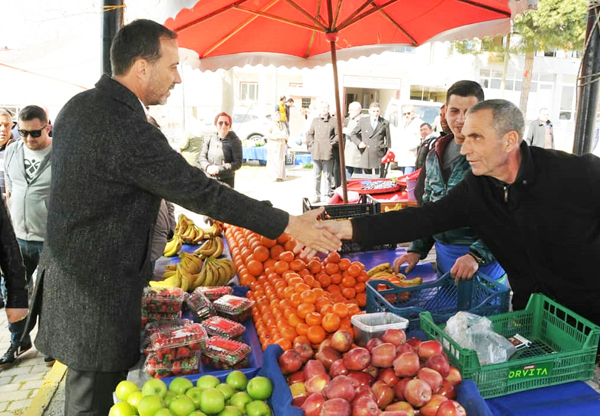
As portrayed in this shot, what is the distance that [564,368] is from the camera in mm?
1966

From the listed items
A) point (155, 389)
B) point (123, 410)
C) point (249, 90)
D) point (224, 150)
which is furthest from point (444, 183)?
point (249, 90)

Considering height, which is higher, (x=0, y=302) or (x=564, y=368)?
(x=564, y=368)

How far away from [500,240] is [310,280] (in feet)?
3.66

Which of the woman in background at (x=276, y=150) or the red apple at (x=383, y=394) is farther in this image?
the woman in background at (x=276, y=150)

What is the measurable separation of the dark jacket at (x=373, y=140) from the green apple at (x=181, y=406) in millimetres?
9571

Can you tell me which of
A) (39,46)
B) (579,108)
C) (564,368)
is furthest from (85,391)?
(39,46)

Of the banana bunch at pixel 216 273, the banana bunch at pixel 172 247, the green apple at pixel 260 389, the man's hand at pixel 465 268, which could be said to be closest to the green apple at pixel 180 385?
the green apple at pixel 260 389

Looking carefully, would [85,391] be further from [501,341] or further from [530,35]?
[530,35]

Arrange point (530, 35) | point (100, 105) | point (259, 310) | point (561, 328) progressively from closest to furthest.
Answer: point (100, 105), point (561, 328), point (259, 310), point (530, 35)

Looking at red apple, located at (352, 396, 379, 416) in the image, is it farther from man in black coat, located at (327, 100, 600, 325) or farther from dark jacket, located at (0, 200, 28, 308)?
dark jacket, located at (0, 200, 28, 308)

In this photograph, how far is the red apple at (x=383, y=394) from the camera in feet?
5.39

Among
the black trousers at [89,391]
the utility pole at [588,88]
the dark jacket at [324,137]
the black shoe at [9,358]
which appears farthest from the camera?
the dark jacket at [324,137]

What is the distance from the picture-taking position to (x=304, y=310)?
2383 mm

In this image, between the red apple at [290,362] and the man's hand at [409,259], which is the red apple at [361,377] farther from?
the man's hand at [409,259]
